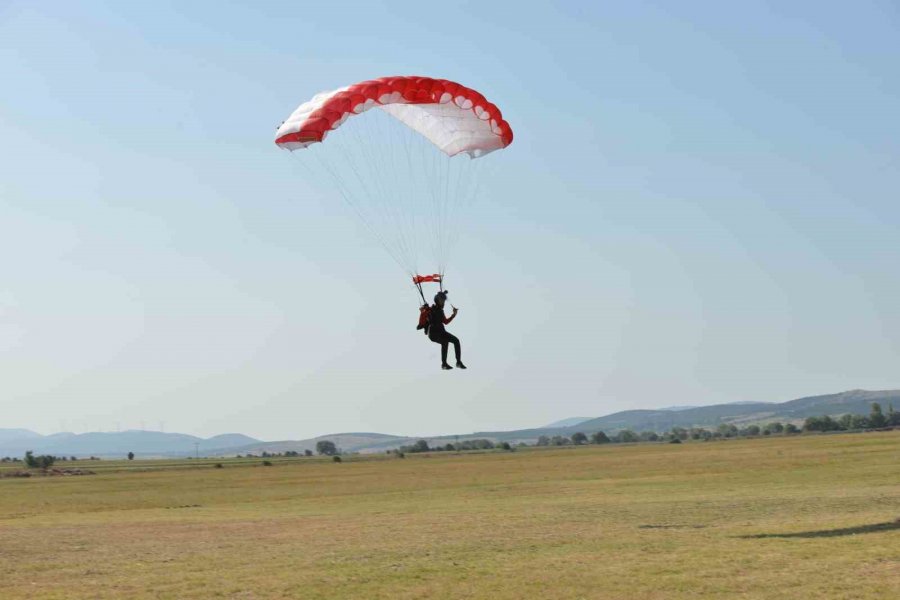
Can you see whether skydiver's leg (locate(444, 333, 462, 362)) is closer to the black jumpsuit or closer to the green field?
the black jumpsuit

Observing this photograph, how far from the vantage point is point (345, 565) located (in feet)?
64.1

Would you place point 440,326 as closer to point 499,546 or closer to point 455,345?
point 455,345

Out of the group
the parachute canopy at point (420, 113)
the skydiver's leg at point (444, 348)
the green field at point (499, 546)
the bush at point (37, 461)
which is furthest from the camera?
the bush at point (37, 461)

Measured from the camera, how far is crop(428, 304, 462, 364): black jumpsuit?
77.2 ft

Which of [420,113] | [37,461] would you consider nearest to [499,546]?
[420,113]

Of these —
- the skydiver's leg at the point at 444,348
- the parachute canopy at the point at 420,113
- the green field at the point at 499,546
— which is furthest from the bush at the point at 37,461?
the skydiver's leg at the point at 444,348

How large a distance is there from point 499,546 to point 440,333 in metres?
5.05

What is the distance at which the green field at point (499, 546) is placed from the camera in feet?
55.0

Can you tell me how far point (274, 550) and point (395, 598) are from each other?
7267 millimetres

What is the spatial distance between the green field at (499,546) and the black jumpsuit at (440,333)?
4385 millimetres

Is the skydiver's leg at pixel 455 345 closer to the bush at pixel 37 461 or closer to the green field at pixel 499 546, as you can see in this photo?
the green field at pixel 499 546

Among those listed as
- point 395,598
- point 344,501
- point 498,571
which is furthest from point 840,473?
point 395,598

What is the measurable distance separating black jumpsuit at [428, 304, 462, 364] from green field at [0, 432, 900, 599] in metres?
4.39

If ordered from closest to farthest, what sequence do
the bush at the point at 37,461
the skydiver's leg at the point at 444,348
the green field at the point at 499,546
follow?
the green field at the point at 499,546
the skydiver's leg at the point at 444,348
the bush at the point at 37,461
